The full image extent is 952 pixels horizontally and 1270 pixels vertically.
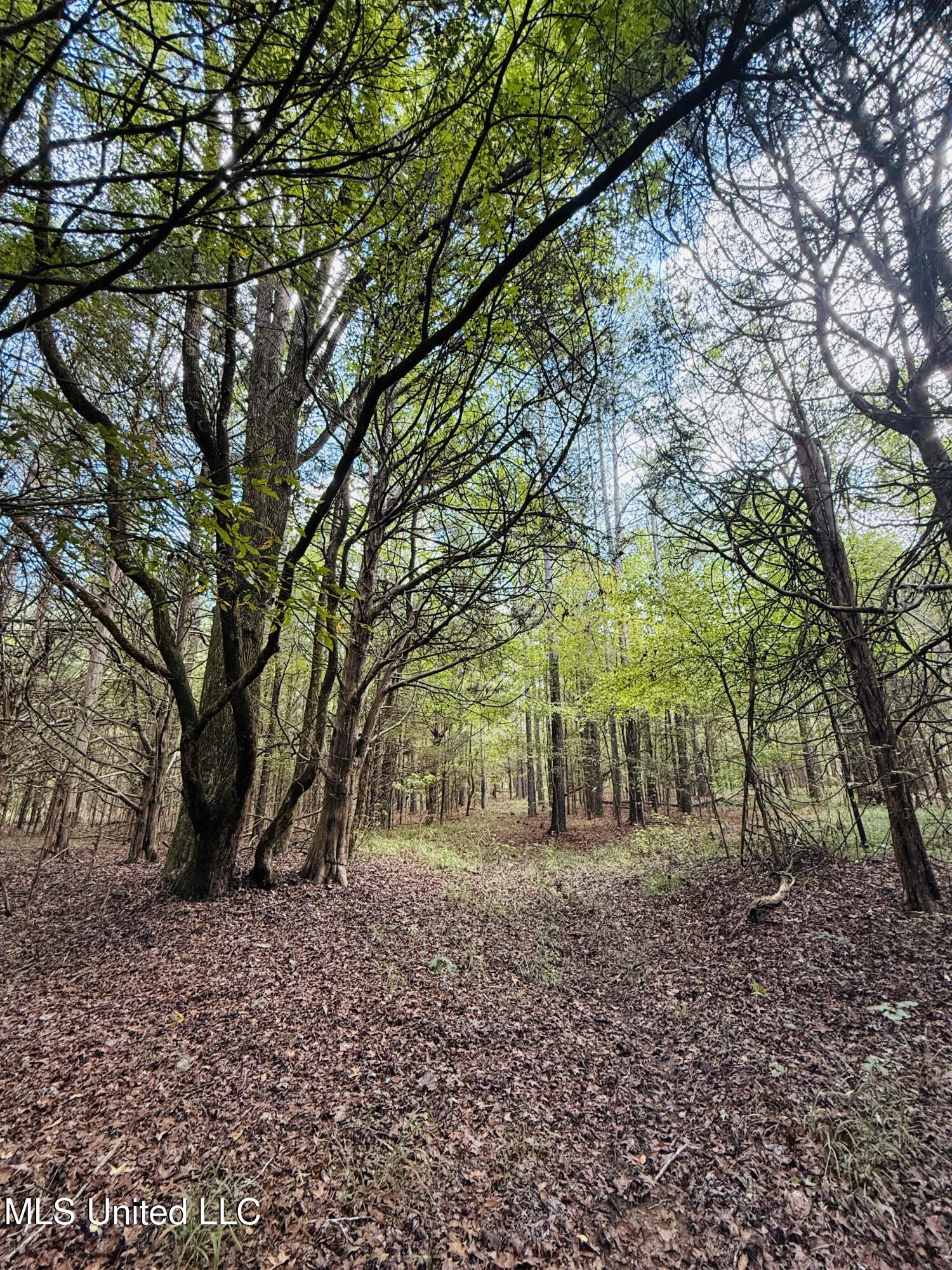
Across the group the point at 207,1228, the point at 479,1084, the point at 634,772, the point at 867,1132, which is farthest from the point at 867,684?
the point at 634,772

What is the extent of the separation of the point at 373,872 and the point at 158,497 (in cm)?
681

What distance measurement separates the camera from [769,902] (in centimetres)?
536

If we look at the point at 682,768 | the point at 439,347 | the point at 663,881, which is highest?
the point at 439,347

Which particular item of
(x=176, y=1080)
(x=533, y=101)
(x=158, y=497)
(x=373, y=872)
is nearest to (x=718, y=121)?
(x=533, y=101)

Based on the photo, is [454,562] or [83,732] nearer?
[454,562]

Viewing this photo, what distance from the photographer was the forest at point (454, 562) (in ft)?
7.04

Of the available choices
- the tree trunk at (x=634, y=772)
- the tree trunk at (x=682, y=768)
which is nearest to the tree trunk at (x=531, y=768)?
the tree trunk at (x=634, y=772)

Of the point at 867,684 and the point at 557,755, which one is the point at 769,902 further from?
the point at 557,755

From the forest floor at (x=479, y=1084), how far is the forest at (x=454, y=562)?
2 cm

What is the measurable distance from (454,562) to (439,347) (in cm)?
188

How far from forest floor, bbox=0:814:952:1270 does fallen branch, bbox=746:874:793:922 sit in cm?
11

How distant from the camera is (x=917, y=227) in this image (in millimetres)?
3674

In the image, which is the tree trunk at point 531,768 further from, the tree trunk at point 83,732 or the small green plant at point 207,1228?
the small green plant at point 207,1228

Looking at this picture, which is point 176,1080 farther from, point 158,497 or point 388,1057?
point 158,497
